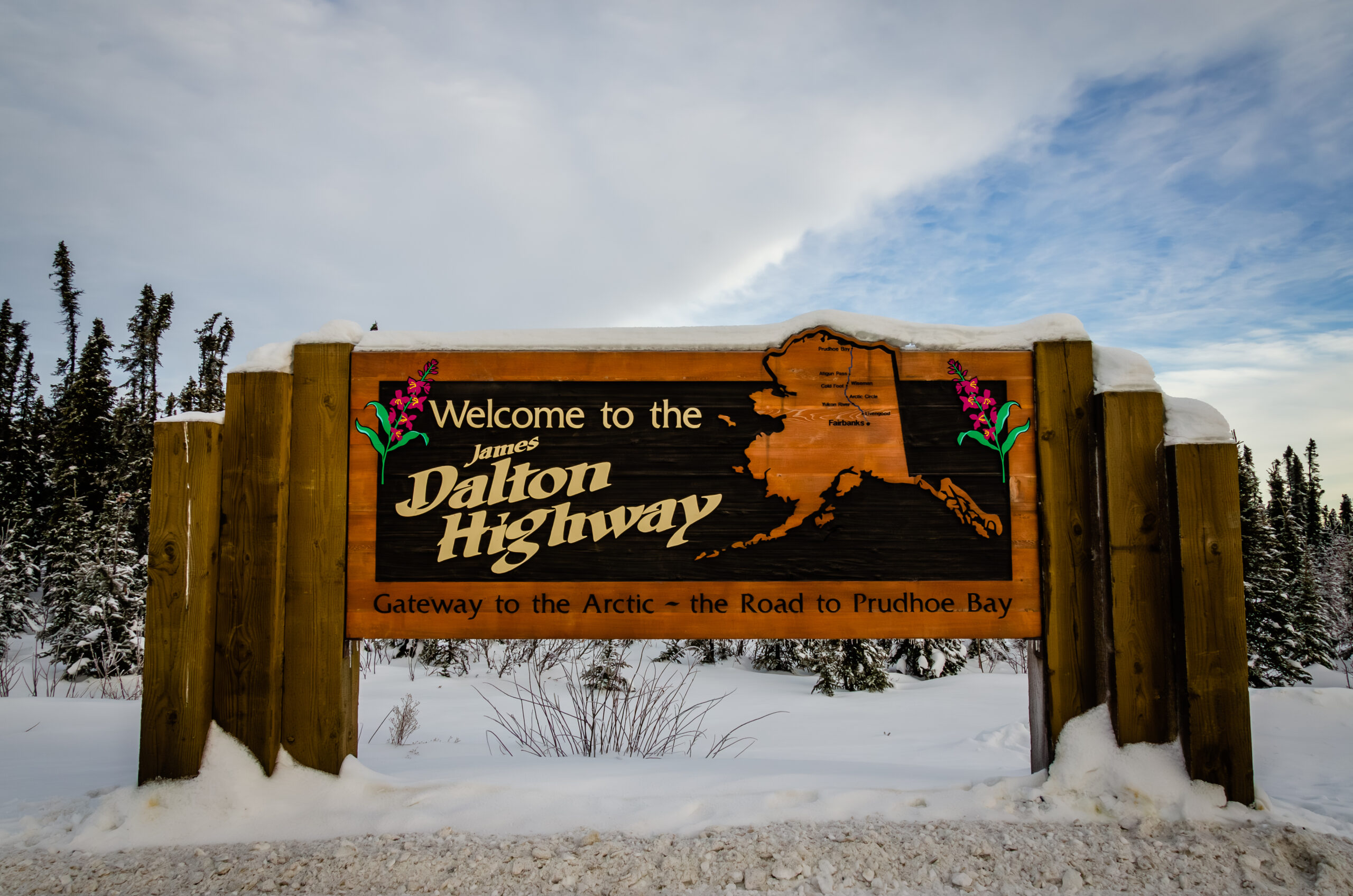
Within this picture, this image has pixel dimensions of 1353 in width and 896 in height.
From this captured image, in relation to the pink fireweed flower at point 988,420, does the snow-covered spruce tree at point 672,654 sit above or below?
below

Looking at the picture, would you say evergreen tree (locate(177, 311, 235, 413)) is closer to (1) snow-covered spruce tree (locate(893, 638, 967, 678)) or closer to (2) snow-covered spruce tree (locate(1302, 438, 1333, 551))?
(1) snow-covered spruce tree (locate(893, 638, 967, 678))

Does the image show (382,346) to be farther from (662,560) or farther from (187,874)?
(187,874)

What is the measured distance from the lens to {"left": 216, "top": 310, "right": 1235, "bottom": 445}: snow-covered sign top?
140 inches

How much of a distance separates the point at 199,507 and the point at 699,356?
263 cm

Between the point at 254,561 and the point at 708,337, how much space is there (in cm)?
258

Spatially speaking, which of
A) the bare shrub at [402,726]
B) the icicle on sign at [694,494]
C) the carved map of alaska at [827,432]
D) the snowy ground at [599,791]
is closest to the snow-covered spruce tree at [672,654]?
the bare shrub at [402,726]

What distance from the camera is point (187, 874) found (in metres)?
2.73

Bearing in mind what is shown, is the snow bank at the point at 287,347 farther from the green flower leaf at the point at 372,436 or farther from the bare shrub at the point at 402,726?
the bare shrub at the point at 402,726

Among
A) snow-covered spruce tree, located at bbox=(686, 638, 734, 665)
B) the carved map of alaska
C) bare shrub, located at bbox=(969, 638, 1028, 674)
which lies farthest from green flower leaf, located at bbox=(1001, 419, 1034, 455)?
bare shrub, located at bbox=(969, 638, 1028, 674)

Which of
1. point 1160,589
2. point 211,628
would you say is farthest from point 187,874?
point 1160,589

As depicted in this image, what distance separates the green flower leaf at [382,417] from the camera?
3.53 m

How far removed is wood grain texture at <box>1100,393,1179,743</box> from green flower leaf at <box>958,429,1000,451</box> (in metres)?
0.52

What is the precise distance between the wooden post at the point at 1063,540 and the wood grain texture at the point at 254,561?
3.80 m

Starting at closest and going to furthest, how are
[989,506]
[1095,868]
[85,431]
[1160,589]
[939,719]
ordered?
[1095,868]
[1160,589]
[989,506]
[939,719]
[85,431]
